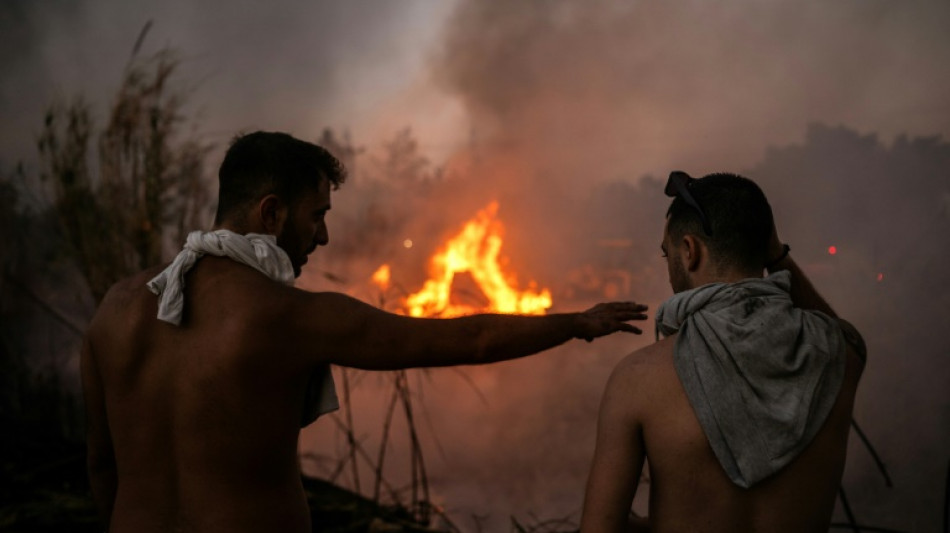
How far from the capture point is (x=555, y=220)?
5.89 meters

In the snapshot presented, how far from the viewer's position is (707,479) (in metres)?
1.63

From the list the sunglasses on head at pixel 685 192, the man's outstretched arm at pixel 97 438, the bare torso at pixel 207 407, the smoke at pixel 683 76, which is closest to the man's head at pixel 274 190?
the bare torso at pixel 207 407

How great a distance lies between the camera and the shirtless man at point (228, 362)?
1.88m

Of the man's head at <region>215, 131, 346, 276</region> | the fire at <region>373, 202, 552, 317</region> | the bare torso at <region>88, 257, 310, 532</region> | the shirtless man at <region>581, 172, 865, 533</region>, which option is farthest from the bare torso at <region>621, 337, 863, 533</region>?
the fire at <region>373, 202, 552, 317</region>

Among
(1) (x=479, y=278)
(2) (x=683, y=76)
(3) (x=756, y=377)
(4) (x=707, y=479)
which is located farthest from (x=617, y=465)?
(1) (x=479, y=278)

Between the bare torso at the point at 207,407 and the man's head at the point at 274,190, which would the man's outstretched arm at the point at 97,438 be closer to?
the bare torso at the point at 207,407

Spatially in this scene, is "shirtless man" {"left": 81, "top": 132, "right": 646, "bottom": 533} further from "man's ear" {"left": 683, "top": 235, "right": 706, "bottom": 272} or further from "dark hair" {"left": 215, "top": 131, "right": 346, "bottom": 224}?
"man's ear" {"left": 683, "top": 235, "right": 706, "bottom": 272}

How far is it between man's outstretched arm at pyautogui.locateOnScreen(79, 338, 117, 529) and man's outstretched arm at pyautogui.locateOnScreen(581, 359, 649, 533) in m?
1.32

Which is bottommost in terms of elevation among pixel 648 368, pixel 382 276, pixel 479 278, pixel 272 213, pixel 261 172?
pixel 648 368

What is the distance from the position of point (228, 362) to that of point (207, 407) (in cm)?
12

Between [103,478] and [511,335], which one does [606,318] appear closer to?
[511,335]

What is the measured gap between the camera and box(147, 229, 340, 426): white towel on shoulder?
6.24 ft

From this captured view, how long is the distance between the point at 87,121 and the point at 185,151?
610mm

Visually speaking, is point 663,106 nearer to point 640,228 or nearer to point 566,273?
point 640,228
